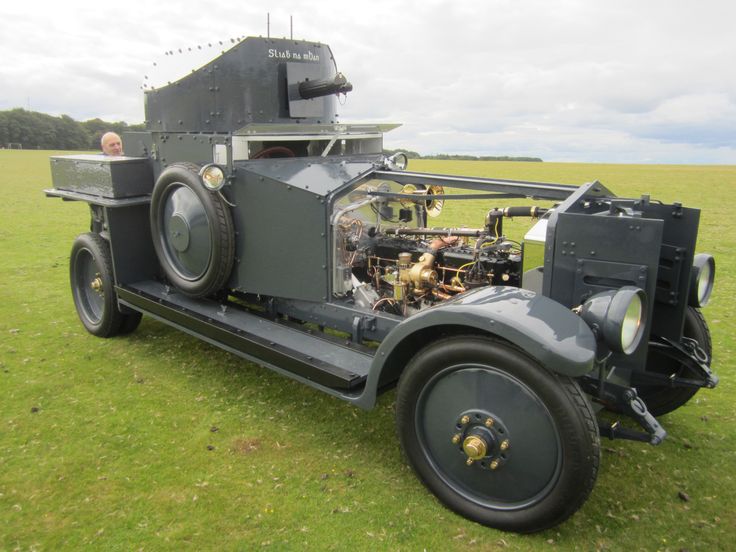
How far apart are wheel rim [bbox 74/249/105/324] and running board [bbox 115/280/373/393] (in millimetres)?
802

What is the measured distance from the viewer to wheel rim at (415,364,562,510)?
9.10 feet

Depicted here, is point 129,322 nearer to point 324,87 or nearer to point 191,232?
point 191,232

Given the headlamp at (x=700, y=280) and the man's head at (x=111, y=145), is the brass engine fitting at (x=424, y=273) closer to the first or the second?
the headlamp at (x=700, y=280)

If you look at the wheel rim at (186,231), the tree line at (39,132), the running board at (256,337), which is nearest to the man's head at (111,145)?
the running board at (256,337)

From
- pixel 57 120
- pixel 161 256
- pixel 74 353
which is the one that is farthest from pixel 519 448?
pixel 57 120

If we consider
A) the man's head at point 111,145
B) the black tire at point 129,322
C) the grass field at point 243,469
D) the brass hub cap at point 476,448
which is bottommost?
the grass field at point 243,469

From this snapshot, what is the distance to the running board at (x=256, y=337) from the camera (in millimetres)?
3611

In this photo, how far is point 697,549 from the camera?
2.88 meters

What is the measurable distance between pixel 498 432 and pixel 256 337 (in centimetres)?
192

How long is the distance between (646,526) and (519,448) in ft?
2.87

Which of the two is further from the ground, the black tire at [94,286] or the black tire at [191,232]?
the black tire at [191,232]

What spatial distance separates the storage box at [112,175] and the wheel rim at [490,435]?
11.4 ft

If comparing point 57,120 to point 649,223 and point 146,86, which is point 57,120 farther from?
point 649,223

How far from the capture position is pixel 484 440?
9.51 feet
